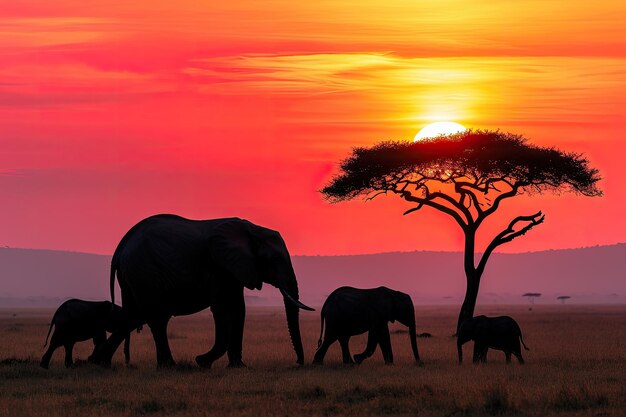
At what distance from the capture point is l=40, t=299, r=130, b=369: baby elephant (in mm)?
29953

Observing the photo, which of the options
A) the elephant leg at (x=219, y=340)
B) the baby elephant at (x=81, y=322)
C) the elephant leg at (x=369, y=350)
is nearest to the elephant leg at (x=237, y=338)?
the elephant leg at (x=219, y=340)

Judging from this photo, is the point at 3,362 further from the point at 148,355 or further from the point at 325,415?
the point at 325,415

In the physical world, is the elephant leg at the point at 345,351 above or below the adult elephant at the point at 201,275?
below

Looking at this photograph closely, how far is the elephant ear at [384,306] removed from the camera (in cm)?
3155

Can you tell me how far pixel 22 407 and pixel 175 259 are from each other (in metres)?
8.59

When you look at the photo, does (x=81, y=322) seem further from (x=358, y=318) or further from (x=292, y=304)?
(x=358, y=318)

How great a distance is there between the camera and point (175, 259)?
29.7 metres

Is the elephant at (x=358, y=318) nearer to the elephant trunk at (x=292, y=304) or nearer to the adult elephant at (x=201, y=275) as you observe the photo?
the elephant trunk at (x=292, y=304)

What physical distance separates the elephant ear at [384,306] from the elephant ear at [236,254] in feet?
11.8

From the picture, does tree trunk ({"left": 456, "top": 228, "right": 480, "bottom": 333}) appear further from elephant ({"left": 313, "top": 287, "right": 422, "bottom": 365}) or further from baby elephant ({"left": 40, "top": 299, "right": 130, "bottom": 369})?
baby elephant ({"left": 40, "top": 299, "right": 130, "bottom": 369})

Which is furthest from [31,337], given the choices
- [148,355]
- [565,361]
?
[565,361]

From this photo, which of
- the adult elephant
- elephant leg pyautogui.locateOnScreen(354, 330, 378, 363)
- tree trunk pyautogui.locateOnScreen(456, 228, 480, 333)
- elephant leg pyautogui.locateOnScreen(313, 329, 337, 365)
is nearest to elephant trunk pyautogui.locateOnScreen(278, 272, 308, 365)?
the adult elephant

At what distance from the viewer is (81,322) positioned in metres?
30.2

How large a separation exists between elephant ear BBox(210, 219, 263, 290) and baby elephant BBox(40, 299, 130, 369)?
9.75 ft
